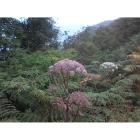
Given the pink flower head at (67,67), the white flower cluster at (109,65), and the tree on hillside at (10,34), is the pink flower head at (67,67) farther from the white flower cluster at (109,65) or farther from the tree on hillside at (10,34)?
the tree on hillside at (10,34)

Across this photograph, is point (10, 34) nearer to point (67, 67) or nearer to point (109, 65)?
point (67, 67)

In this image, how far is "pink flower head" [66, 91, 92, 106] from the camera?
8.39 ft

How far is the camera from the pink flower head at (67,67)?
258 centimetres

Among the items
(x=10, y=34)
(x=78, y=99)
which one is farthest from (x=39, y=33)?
(x=78, y=99)

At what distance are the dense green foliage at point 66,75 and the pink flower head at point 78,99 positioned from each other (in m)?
0.03

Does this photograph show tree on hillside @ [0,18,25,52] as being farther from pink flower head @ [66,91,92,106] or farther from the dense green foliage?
pink flower head @ [66,91,92,106]

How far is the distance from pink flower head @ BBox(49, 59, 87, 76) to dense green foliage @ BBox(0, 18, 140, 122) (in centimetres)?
3

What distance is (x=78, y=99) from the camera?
256 centimetres

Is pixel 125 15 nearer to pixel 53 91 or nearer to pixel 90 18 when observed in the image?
pixel 90 18

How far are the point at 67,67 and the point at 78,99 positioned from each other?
32cm

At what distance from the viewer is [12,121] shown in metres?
2.54

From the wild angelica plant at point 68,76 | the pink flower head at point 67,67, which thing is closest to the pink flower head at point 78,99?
the wild angelica plant at point 68,76
